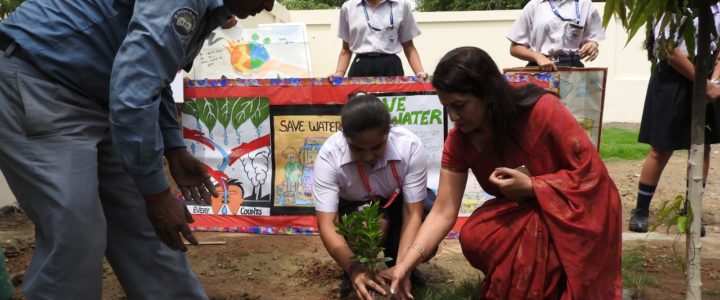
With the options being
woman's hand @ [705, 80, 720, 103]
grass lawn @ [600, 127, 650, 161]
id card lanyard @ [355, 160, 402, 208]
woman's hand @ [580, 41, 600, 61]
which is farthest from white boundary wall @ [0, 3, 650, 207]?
id card lanyard @ [355, 160, 402, 208]

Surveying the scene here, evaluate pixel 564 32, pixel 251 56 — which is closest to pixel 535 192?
pixel 564 32

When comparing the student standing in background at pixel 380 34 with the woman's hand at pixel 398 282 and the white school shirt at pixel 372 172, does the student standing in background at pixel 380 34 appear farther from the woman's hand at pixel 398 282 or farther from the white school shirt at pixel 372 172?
the woman's hand at pixel 398 282

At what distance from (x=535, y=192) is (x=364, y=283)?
0.71 m

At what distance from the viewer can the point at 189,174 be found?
247 centimetres

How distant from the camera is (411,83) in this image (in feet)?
13.1

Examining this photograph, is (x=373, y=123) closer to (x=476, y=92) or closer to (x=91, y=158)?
(x=476, y=92)

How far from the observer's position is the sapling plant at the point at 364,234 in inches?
93.3

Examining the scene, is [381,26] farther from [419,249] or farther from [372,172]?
[419,249]

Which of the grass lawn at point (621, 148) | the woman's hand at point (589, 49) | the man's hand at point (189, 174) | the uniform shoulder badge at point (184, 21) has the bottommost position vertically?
the grass lawn at point (621, 148)

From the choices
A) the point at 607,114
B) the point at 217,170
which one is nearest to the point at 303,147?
the point at 217,170

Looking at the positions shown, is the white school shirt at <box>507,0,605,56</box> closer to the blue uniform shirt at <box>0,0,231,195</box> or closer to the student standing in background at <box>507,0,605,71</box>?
the student standing in background at <box>507,0,605,71</box>

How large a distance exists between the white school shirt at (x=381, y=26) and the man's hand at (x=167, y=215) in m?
2.99

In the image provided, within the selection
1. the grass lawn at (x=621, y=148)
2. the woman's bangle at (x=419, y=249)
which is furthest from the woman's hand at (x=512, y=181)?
the grass lawn at (x=621, y=148)

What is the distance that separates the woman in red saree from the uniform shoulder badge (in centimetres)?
89
